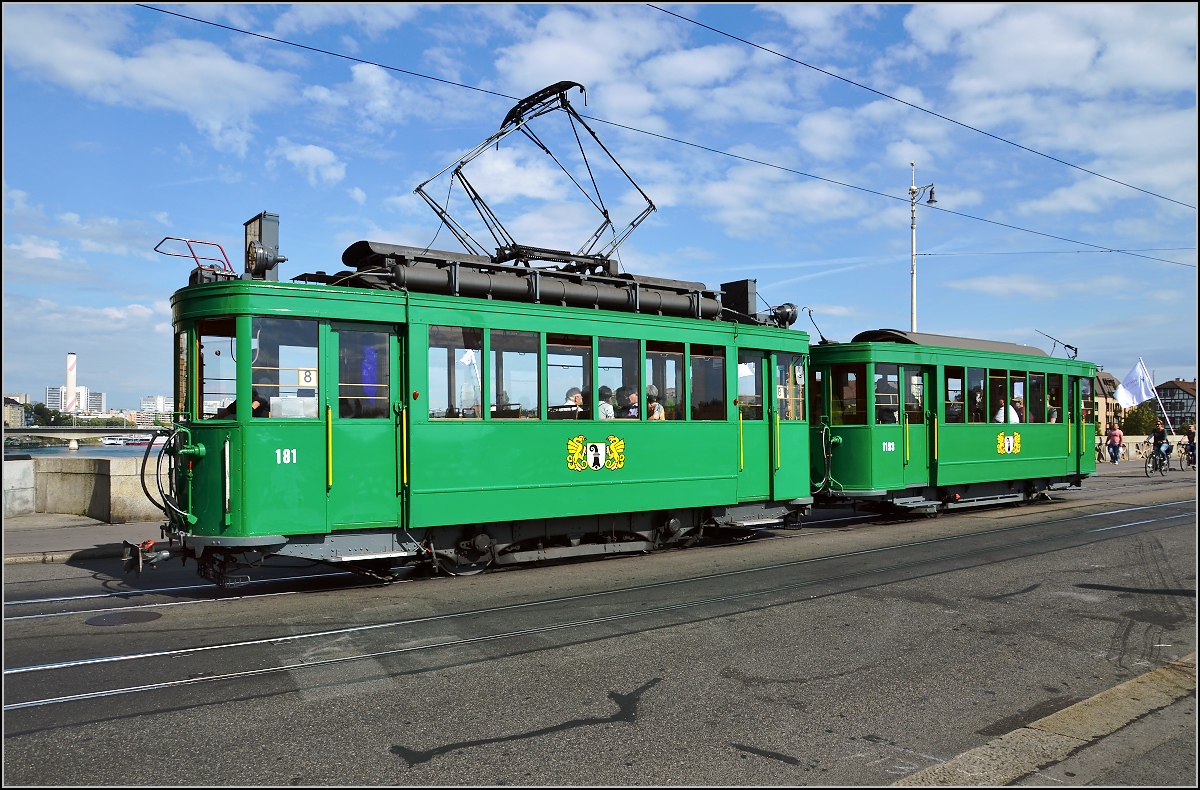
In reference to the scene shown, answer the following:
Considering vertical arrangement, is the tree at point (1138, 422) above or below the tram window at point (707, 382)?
below

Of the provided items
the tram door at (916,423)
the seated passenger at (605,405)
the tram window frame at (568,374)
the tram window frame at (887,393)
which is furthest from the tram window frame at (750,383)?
the tram door at (916,423)

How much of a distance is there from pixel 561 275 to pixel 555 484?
262 centimetres

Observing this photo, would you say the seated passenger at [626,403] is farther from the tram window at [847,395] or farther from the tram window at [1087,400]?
the tram window at [1087,400]

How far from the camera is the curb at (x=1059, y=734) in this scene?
388 cm

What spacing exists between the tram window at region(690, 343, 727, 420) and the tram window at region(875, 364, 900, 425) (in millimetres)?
4027

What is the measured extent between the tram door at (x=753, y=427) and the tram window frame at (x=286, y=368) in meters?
5.89

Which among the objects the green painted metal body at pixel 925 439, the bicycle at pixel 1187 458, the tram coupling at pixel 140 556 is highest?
the green painted metal body at pixel 925 439

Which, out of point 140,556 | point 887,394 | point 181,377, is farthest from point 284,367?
point 887,394

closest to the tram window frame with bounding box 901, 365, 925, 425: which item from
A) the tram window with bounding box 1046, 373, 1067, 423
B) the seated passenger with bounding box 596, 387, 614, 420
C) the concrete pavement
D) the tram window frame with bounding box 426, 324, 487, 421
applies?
the tram window with bounding box 1046, 373, 1067, 423

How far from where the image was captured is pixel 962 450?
15.2 metres

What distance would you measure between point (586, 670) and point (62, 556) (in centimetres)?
878

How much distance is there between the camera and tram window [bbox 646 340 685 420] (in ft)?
34.4

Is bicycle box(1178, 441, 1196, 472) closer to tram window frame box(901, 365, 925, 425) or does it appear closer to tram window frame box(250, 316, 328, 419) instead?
tram window frame box(901, 365, 925, 425)

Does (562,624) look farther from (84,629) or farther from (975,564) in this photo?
(975,564)
